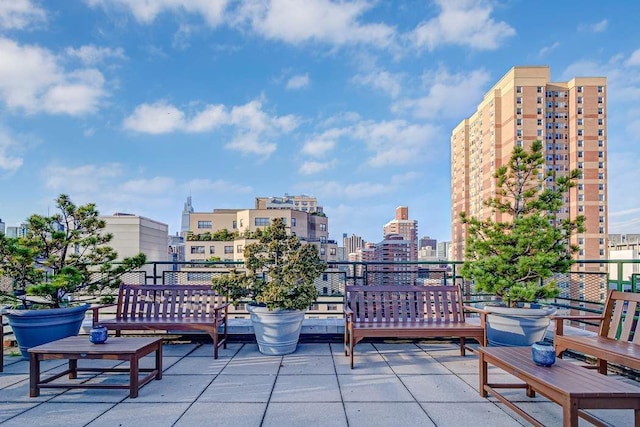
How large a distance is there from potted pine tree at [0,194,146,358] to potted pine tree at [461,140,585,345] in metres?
5.07

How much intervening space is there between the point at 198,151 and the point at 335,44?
21448mm

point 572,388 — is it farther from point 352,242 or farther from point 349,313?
point 352,242

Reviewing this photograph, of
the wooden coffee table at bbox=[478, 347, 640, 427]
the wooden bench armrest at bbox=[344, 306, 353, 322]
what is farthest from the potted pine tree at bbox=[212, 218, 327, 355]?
the wooden coffee table at bbox=[478, 347, 640, 427]

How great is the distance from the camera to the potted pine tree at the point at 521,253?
4.82 metres

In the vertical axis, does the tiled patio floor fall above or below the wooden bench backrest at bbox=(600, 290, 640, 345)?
below

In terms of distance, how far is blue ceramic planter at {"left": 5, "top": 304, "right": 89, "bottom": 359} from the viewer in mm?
4648

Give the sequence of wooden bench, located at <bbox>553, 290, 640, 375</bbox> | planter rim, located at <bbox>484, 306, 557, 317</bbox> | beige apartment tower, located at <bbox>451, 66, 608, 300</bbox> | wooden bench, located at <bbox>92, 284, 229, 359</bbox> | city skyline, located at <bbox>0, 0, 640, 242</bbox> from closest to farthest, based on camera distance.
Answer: wooden bench, located at <bbox>553, 290, 640, 375</bbox> → planter rim, located at <bbox>484, 306, 557, 317</bbox> → wooden bench, located at <bbox>92, 284, 229, 359</bbox> → city skyline, located at <bbox>0, 0, 640, 242</bbox> → beige apartment tower, located at <bbox>451, 66, 608, 300</bbox>

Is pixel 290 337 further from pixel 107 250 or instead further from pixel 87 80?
pixel 87 80

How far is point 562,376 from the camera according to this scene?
2.62 meters

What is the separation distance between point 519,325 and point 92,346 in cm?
495

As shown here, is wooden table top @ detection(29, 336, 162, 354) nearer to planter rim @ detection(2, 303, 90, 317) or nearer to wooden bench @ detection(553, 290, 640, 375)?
planter rim @ detection(2, 303, 90, 317)

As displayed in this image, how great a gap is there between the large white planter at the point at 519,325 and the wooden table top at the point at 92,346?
13.9ft

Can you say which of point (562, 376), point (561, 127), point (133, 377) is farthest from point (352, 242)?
point (562, 376)

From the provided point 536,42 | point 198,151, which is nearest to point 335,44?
point 536,42
